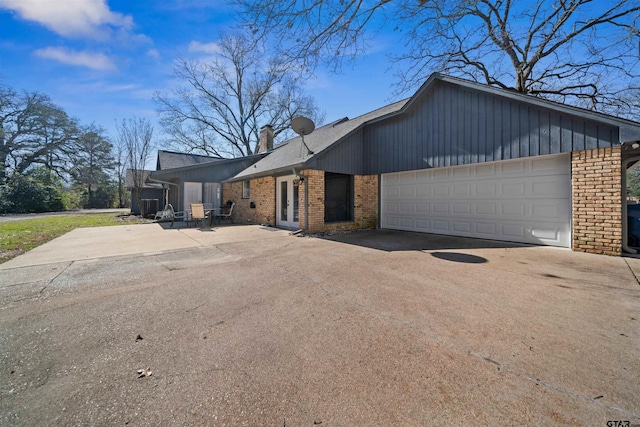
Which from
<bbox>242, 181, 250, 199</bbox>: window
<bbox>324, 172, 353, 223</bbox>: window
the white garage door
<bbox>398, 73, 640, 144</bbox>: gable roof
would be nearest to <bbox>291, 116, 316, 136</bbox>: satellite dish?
<bbox>324, 172, 353, 223</bbox>: window

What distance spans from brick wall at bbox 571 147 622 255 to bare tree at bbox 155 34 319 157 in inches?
873

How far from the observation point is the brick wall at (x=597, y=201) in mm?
5176

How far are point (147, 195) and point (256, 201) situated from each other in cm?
1440

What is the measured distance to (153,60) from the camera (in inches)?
346

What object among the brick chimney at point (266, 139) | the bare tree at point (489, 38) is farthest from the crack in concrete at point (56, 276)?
the brick chimney at point (266, 139)

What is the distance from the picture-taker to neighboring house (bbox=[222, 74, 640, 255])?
537cm

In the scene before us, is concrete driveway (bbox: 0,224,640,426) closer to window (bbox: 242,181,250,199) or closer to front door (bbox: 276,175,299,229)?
front door (bbox: 276,175,299,229)

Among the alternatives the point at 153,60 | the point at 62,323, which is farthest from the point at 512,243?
the point at 153,60

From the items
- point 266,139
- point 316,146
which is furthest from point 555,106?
point 266,139

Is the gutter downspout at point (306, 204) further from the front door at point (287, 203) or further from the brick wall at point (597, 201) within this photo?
the brick wall at point (597, 201)

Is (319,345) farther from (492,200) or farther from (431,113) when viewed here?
(431,113)

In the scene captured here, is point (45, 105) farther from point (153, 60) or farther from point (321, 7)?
point (321, 7)

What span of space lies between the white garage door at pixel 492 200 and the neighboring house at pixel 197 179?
33.2 ft

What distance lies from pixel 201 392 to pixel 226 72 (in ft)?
91.9
